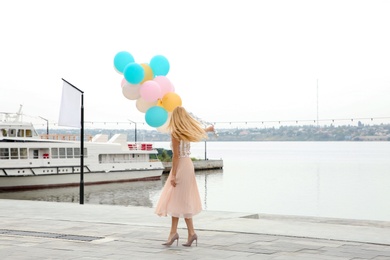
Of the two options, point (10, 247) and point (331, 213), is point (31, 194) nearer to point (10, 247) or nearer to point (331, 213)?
point (331, 213)

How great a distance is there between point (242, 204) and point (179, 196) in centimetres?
3589

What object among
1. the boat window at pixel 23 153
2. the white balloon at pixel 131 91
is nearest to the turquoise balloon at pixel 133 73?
the white balloon at pixel 131 91

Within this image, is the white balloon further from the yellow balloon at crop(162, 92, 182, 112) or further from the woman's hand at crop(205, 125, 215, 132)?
the woman's hand at crop(205, 125, 215, 132)

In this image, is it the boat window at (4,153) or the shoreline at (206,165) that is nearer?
the boat window at (4,153)

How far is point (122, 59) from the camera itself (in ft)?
50.2

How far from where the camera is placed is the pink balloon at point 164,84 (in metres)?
14.5

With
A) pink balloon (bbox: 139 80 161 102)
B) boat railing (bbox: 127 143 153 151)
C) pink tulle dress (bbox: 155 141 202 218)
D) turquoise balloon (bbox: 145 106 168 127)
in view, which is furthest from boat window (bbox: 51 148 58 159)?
pink tulle dress (bbox: 155 141 202 218)

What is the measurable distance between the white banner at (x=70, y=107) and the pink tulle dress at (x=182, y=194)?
34.0 ft

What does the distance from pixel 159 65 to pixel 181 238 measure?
5644mm

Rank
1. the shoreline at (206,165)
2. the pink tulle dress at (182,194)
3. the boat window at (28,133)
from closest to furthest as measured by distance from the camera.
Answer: the pink tulle dress at (182,194)
the boat window at (28,133)
the shoreline at (206,165)

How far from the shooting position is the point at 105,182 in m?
55.3

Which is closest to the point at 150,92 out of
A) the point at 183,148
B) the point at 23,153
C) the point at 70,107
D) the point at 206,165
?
the point at 183,148

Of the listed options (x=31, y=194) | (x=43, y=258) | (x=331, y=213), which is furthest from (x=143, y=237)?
(x=31, y=194)

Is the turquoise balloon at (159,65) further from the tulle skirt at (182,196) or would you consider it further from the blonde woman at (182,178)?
the tulle skirt at (182,196)
